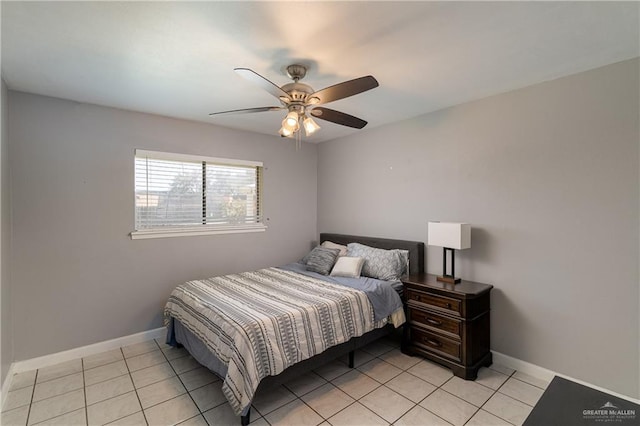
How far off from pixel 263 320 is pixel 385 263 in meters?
1.71

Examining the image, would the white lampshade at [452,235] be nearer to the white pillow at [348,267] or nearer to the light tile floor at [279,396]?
the white pillow at [348,267]

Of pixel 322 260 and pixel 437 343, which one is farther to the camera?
pixel 322 260

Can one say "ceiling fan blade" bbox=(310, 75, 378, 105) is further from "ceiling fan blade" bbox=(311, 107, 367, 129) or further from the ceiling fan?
"ceiling fan blade" bbox=(311, 107, 367, 129)

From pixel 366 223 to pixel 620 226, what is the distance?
253 centimetres

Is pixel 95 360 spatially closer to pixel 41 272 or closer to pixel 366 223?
pixel 41 272

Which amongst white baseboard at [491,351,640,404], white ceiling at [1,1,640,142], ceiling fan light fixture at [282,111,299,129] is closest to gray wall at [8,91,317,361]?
white ceiling at [1,1,640,142]

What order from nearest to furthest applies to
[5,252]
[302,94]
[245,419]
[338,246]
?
[245,419] → [302,94] → [5,252] → [338,246]

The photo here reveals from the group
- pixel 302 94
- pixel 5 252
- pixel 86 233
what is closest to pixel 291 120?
pixel 302 94

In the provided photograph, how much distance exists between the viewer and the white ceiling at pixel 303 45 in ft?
5.42

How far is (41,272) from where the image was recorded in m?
2.84

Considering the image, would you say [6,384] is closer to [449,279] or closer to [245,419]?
[245,419]

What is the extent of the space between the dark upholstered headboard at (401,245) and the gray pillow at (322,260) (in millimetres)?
412

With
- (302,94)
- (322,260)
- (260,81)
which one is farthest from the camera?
(322,260)

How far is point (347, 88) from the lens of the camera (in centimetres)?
195
